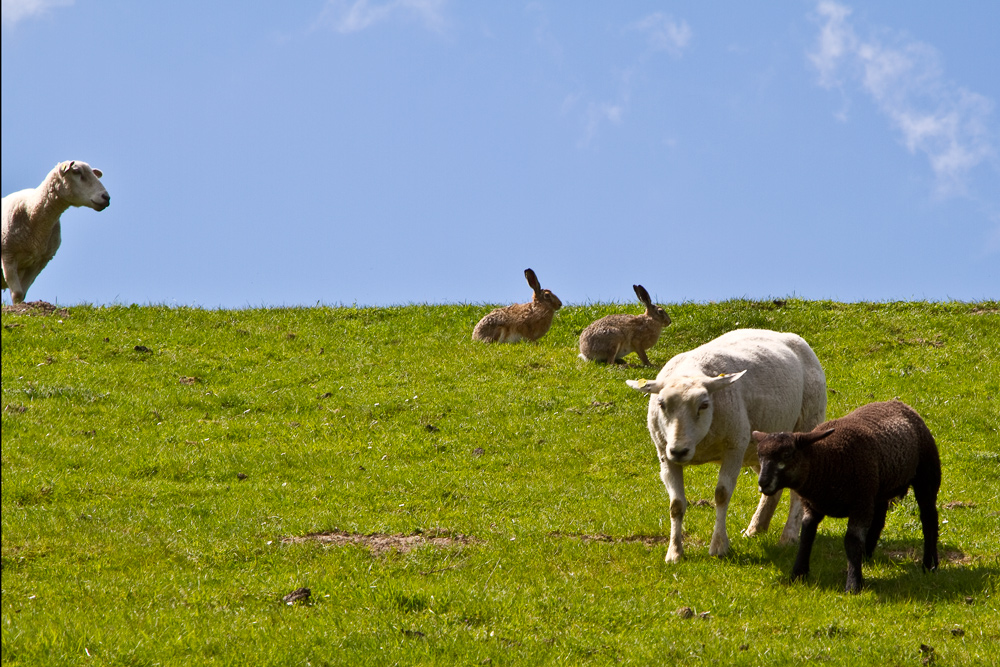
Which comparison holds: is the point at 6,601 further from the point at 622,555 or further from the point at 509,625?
the point at 622,555

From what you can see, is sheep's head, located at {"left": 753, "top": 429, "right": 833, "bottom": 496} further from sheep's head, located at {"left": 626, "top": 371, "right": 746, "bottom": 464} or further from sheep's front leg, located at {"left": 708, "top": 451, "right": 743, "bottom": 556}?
sheep's front leg, located at {"left": 708, "top": 451, "right": 743, "bottom": 556}

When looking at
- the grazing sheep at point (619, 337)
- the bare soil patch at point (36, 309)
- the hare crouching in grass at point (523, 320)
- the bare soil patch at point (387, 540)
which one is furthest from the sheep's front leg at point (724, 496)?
the bare soil patch at point (36, 309)

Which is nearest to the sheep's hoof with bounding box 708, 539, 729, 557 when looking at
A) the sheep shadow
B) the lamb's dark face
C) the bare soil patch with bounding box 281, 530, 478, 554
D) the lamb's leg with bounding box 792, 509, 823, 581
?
the sheep shadow

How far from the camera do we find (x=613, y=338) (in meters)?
19.8

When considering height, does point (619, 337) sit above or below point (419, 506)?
above

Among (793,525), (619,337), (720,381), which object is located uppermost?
(619,337)

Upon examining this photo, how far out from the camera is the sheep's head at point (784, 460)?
936 centimetres

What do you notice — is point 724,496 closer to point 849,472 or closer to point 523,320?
point 849,472

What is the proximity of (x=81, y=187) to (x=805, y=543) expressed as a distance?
17.1 metres

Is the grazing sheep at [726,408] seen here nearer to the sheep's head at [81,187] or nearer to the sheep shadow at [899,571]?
the sheep shadow at [899,571]

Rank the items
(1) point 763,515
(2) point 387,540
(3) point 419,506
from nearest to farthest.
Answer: (2) point 387,540 < (1) point 763,515 < (3) point 419,506

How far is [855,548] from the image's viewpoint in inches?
378

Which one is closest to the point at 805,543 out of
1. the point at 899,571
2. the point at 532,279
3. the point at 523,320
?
the point at 899,571

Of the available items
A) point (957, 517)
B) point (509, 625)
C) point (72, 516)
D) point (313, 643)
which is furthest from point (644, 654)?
point (72, 516)
